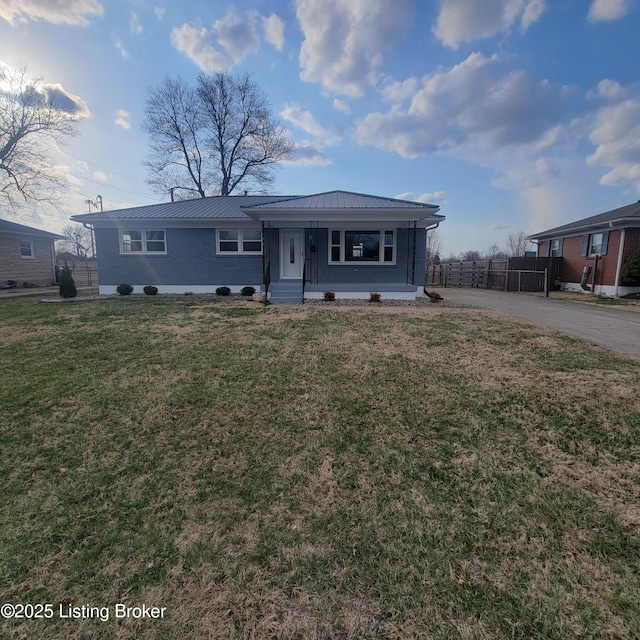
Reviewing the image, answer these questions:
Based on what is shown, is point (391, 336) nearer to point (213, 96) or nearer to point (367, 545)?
point (367, 545)

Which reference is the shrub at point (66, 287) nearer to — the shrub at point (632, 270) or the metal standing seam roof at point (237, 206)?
the metal standing seam roof at point (237, 206)

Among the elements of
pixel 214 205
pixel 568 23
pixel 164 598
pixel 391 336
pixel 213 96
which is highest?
pixel 213 96

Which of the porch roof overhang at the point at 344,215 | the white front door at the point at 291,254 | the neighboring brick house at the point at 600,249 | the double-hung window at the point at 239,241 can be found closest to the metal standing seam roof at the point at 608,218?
the neighboring brick house at the point at 600,249

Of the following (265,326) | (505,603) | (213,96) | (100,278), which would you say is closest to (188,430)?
(505,603)

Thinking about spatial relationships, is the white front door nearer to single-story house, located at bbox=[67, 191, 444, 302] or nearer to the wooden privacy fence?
single-story house, located at bbox=[67, 191, 444, 302]

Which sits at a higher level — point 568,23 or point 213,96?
point 213,96

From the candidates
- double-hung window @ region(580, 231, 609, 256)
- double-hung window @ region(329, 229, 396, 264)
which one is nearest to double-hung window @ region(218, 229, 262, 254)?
double-hung window @ region(329, 229, 396, 264)

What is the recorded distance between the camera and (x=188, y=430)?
11.4ft

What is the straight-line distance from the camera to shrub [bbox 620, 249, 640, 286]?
577 inches

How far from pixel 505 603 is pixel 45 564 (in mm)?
2716

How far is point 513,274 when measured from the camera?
742 inches

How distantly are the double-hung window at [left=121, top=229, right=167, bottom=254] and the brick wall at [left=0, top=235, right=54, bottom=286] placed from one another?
34.4 ft

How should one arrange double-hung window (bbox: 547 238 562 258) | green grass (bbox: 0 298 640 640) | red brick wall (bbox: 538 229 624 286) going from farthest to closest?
double-hung window (bbox: 547 238 562 258)
red brick wall (bbox: 538 229 624 286)
green grass (bbox: 0 298 640 640)

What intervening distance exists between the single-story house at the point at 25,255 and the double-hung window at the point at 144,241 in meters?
10.1
